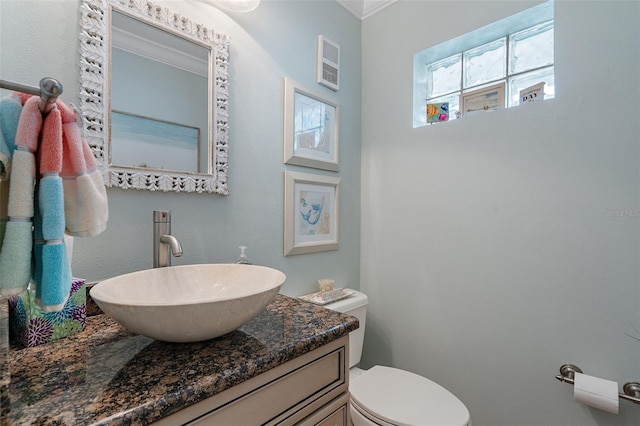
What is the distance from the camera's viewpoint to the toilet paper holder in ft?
3.27

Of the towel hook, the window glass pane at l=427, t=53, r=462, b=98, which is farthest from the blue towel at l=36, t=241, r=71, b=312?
the window glass pane at l=427, t=53, r=462, b=98

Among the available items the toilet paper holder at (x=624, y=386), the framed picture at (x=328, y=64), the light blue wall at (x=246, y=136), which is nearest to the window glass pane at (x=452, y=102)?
the light blue wall at (x=246, y=136)

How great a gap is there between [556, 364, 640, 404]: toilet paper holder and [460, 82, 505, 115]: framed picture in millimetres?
1159

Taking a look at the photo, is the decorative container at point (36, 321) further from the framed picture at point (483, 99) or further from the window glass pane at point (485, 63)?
the window glass pane at point (485, 63)

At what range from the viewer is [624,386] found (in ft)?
3.39

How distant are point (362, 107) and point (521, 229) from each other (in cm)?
111

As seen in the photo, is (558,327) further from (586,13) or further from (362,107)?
(362,107)

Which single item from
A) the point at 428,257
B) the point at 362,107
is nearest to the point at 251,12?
the point at 362,107

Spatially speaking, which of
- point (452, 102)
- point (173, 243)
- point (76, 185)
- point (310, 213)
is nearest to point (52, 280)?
point (76, 185)

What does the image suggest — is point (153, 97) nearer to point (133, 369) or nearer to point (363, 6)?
point (133, 369)

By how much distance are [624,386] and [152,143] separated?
1.87 m

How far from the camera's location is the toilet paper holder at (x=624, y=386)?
3.27ft

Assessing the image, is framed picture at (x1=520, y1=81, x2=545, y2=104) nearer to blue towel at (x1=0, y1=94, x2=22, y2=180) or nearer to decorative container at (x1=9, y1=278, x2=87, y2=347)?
blue towel at (x1=0, y1=94, x2=22, y2=180)

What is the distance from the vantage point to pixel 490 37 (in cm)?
145
